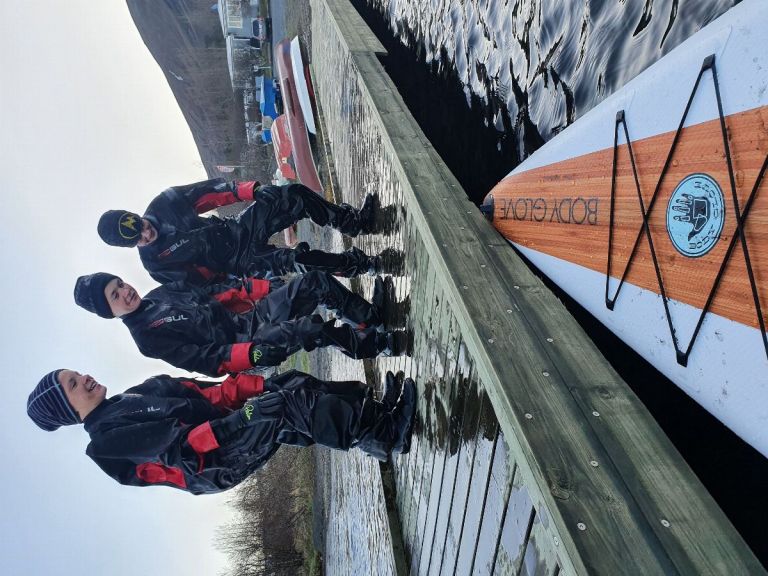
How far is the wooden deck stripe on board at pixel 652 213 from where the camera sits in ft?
4.98

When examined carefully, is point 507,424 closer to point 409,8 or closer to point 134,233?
point 134,233

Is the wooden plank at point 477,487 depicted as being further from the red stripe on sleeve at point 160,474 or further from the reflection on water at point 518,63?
the reflection on water at point 518,63

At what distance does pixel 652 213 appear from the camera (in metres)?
1.95

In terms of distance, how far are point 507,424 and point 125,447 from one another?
6.88 ft

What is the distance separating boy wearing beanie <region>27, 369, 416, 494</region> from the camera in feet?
8.82

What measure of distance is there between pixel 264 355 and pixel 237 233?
145 cm

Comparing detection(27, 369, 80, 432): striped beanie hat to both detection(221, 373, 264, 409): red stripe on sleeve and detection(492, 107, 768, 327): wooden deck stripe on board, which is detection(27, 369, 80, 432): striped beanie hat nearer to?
detection(221, 373, 264, 409): red stripe on sleeve

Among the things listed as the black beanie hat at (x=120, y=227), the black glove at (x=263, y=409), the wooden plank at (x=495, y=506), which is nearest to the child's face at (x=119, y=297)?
the black beanie hat at (x=120, y=227)

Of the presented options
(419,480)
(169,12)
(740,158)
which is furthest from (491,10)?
(169,12)

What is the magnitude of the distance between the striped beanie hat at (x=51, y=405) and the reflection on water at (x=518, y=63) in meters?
2.96

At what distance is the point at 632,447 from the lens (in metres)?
1.50

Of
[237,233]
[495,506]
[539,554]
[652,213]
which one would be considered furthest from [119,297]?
[652,213]

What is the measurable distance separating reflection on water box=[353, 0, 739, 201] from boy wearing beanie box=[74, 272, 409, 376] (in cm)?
132

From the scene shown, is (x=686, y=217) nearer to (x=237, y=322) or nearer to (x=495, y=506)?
→ (x=495, y=506)
